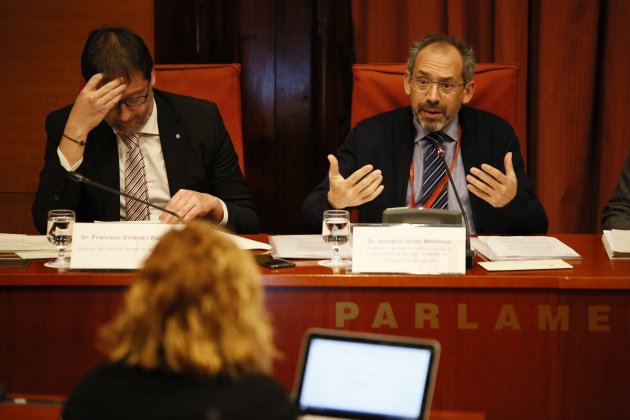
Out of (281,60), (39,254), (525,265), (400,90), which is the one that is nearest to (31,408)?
(39,254)

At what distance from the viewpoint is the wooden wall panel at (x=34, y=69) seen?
3588 mm

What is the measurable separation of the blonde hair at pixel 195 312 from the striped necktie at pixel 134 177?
1686mm

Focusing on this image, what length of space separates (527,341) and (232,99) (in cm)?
150

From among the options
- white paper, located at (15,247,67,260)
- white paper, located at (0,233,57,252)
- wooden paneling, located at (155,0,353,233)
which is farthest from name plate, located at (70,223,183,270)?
wooden paneling, located at (155,0,353,233)

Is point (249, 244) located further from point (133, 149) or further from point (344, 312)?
point (133, 149)

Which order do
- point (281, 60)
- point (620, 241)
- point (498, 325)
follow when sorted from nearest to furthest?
point (498, 325)
point (620, 241)
point (281, 60)

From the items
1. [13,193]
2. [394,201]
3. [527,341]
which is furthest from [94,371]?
[13,193]

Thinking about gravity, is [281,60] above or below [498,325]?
above

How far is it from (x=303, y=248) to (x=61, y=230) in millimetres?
608

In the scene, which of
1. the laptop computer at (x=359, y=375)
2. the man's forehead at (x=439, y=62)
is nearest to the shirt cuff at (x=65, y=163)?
the man's forehead at (x=439, y=62)

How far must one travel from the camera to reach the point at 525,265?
204 cm

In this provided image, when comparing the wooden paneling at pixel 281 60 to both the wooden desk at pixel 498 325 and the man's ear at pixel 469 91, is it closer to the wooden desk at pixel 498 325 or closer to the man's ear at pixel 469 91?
the man's ear at pixel 469 91

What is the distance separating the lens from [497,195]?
8.11 feet

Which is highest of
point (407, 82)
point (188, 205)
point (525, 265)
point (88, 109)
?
point (407, 82)
